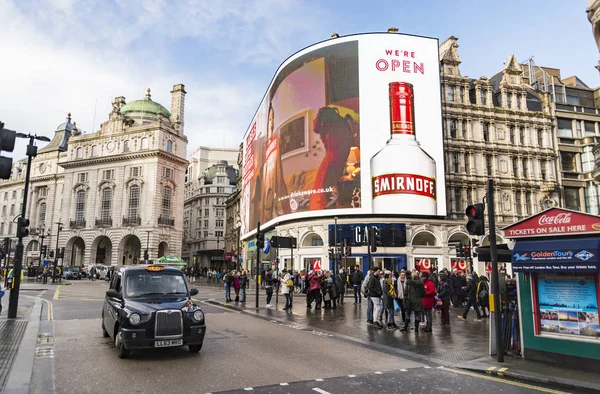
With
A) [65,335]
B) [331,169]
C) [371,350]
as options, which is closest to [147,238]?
[331,169]

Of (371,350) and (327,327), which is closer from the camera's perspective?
→ (371,350)

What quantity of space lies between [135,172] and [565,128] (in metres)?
61.2

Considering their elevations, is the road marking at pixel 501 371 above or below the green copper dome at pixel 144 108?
below

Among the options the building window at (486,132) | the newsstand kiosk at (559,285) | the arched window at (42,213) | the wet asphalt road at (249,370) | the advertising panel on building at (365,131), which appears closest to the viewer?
the wet asphalt road at (249,370)

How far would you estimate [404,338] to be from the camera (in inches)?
465

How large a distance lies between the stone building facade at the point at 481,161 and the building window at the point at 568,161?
4.63ft

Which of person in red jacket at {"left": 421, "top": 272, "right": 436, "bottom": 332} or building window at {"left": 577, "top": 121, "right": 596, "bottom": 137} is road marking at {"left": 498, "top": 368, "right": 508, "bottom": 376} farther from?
building window at {"left": 577, "top": 121, "right": 596, "bottom": 137}

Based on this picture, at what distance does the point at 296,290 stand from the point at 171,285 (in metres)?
25.0

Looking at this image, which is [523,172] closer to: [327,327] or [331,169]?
[331,169]

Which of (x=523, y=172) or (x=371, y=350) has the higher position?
(x=523, y=172)

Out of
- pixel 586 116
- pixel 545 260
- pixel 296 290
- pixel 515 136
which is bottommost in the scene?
pixel 296 290

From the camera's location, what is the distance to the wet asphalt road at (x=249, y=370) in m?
6.76

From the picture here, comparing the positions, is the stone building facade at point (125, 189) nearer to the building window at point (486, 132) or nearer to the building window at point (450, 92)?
the building window at point (450, 92)

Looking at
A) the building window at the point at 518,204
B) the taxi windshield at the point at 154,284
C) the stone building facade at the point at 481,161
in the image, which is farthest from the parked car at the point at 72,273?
the building window at the point at 518,204
